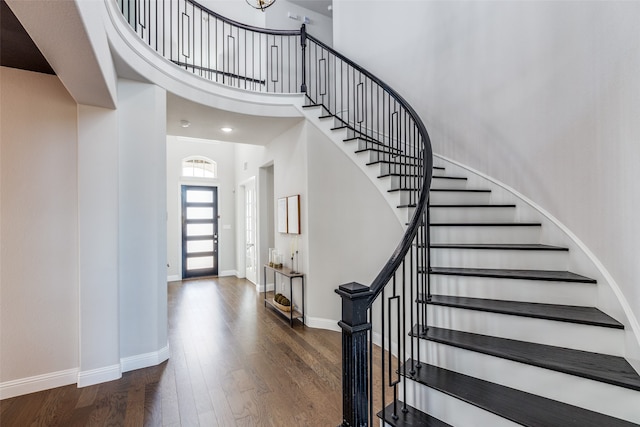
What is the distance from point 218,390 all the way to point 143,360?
0.93 metres

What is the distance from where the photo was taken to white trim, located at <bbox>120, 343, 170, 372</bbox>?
8.89ft

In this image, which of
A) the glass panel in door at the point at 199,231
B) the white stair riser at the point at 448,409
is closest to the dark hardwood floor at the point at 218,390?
the white stair riser at the point at 448,409

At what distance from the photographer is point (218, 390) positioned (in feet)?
7.89

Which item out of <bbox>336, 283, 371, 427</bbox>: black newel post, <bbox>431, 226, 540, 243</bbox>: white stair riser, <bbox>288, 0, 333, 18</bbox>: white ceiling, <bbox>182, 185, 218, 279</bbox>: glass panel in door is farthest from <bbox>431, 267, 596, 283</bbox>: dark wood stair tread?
<bbox>182, 185, 218, 279</bbox>: glass panel in door

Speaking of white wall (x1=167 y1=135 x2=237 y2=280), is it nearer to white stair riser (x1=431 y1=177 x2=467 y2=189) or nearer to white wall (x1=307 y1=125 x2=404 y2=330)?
white wall (x1=307 y1=125 x2=404 y2=330)

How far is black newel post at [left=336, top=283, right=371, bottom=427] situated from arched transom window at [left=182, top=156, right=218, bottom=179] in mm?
6288

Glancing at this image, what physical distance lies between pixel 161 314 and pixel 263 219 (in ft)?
9.73

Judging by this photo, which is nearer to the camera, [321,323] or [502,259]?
[502,259]

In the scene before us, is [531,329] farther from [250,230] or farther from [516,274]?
[250,230]

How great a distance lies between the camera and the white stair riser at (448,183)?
329cm

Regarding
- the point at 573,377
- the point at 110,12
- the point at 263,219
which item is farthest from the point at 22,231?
the point at 573,377

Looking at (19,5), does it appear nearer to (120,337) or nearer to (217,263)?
(120,337)

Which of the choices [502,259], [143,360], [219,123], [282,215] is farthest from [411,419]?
[219,123]

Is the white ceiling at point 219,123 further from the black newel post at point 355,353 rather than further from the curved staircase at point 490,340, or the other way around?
the black newel post at point 355,353
